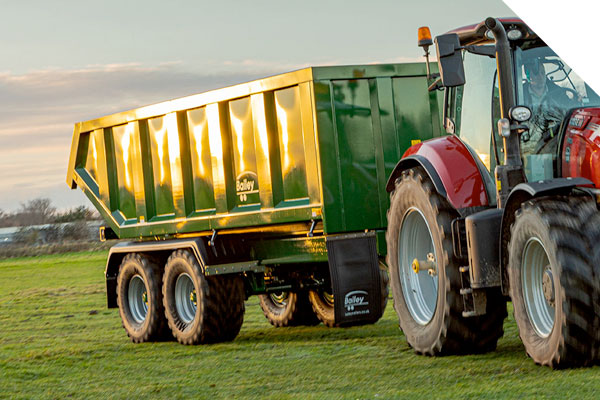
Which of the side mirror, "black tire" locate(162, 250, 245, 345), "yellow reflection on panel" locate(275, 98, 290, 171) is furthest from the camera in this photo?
"black tire" locate(162, 250, 245, 345)

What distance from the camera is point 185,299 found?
11.8m

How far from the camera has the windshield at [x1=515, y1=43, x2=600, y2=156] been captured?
731 centimetres

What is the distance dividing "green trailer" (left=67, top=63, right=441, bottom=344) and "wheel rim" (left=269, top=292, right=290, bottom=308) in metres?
0.03

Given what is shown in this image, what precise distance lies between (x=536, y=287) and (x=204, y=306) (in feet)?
15.8

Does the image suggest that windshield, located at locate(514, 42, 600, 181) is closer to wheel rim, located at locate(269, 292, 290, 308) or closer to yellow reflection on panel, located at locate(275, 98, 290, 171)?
yellow reflection on panel, located at locate(275, 98, 290, 171)

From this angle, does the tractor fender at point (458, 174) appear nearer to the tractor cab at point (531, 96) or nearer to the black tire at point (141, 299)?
the tractor cab at point (531, 96)

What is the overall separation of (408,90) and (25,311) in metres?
9.10

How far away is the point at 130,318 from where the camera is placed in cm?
1269

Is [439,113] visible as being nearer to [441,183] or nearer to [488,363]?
[441,183]

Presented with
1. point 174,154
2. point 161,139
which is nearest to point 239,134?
point 174,154

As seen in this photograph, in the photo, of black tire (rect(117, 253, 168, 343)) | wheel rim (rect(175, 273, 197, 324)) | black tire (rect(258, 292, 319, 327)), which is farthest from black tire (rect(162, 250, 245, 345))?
black tire (rect(258, 292, 319, 327))

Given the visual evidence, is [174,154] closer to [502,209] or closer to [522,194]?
[502,209]

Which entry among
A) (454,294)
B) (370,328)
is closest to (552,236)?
(454,294)

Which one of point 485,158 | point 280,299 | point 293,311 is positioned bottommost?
point 293,311
